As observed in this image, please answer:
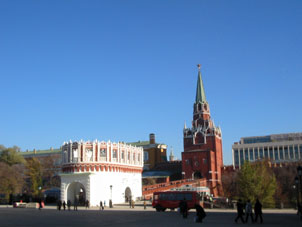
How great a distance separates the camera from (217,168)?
274 ft

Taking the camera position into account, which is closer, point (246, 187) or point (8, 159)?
point (246, 187)

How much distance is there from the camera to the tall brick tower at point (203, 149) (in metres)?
81.2

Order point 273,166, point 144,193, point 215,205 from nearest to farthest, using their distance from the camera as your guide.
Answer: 1. point 215,205
2. point 144,193
3. point 273,166

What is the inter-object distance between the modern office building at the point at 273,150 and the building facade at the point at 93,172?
66440mm

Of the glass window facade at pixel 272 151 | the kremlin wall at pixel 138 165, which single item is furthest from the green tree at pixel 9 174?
the glass window facade at pixel 272 151

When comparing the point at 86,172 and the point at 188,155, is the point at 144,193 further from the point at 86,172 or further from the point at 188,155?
the point at 188,155

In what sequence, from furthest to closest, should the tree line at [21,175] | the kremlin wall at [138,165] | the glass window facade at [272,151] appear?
the glass window facade at [272,151] < the tree line at [21,175] < the kremlin wall at [138,165]

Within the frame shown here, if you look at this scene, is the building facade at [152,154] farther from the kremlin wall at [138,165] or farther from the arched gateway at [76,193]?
the arched gateway at [76,193]

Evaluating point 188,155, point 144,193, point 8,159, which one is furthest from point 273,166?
point 8,159

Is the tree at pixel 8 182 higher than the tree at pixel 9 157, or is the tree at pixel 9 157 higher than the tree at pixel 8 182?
the tree at pixel 9 157

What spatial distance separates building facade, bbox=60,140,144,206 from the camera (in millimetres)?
50344

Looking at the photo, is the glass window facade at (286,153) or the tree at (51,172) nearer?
the tree at (51,172)

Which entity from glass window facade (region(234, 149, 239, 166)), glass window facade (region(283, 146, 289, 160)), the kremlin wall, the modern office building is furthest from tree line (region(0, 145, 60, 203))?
glass window facade (region(283, 146, 289, 160))

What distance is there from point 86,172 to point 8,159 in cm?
3920
